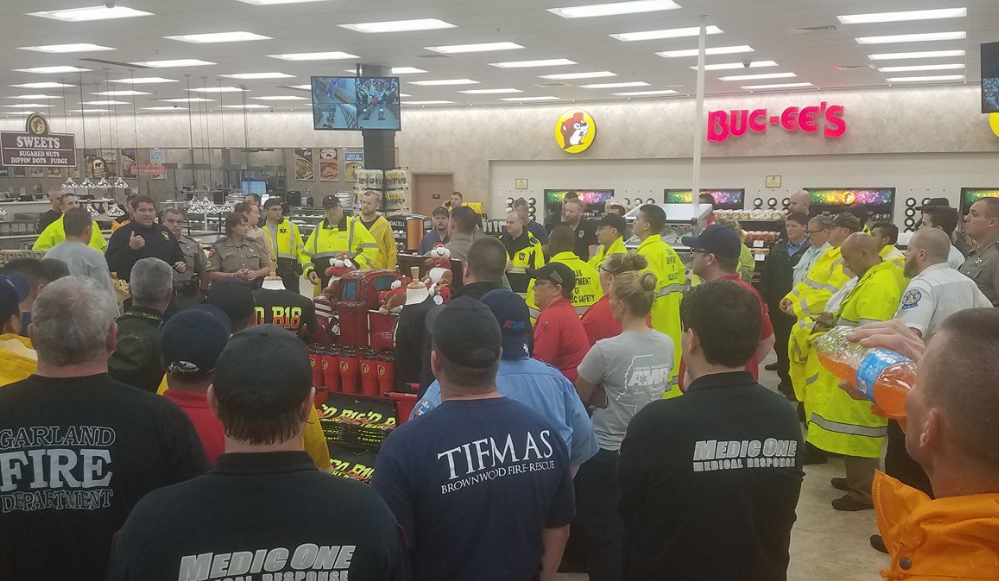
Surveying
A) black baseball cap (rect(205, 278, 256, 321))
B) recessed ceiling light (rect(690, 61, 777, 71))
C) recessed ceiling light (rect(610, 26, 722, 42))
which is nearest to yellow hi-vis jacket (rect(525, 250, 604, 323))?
black baseball cap (rect(205, 278, 256, 321))

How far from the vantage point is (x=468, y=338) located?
6.45 ft

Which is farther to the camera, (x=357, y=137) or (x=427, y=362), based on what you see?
(x=357, y=137)

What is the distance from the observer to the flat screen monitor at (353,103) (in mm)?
10062

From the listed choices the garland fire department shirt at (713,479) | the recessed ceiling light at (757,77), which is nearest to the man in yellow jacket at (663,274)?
the garland fire department shirt at (713,479)

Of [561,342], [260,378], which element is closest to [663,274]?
[561,342]

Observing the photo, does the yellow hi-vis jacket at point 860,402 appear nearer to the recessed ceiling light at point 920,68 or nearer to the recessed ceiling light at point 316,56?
the recessed ceiling light at point 316,56

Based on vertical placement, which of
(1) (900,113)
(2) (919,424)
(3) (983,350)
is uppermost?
(1) (900,113)

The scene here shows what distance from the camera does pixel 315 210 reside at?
679 inches

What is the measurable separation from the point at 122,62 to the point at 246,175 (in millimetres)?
8052

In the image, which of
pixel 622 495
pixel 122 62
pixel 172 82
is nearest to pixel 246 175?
pixel 172 82

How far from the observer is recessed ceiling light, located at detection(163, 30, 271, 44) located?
8.98 meters

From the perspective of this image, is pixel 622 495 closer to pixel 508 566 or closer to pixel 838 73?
pixel 508 566

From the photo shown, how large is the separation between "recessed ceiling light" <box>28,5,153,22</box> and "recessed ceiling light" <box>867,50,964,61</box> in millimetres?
9259

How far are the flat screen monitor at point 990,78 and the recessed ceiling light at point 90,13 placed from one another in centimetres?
840
